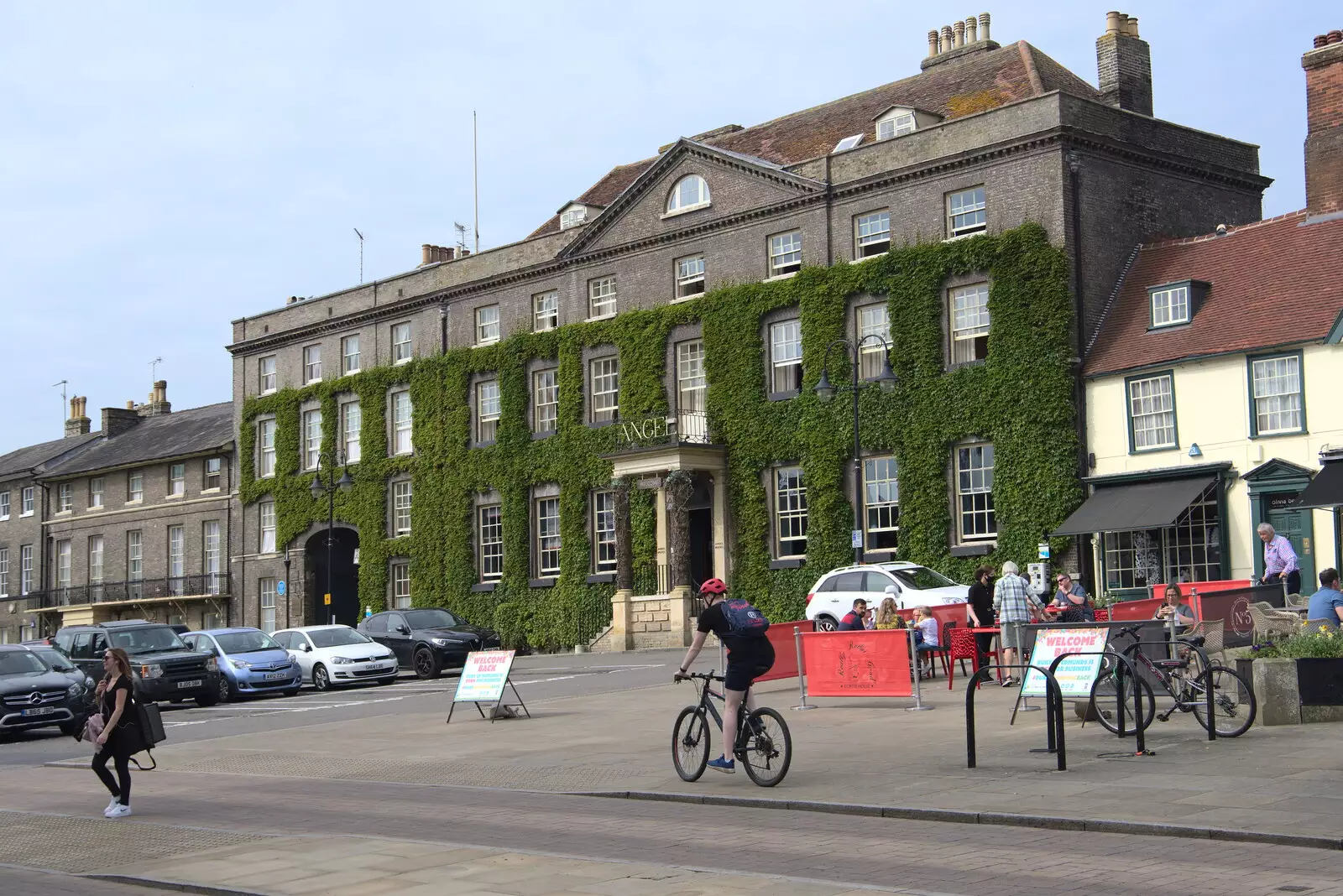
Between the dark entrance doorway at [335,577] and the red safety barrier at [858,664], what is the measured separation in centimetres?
3513

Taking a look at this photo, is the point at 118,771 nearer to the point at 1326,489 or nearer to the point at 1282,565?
the point at 1282,565

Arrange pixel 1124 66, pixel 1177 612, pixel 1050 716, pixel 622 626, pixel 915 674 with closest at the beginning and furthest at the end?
pixel 1050 716
pixel 915 674
pixel 1177 612
pixel 1124 66
pixel 622 626

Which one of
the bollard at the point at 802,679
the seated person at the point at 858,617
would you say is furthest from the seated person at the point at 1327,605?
the seated person at the point at 858,617

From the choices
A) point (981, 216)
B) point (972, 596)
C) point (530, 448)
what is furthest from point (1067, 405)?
point (530, 448)

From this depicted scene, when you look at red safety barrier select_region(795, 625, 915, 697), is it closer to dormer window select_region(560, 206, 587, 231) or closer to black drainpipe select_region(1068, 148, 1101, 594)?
black drainpipe select_region(1068, 148, 1101, 594)

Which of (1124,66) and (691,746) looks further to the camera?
(1124,66)

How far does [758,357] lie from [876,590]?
11.3m

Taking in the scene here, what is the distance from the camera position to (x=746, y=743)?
13.6 metres

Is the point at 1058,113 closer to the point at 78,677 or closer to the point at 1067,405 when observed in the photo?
the point at 1067,405

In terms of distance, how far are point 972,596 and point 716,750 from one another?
319 inches

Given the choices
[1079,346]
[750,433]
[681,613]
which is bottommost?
[681,613]

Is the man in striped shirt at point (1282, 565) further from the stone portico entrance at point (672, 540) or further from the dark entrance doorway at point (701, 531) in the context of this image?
the dark entrance doorway at point (701, 531)

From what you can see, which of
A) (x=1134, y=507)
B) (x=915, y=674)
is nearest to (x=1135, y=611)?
(x=915, y=674)

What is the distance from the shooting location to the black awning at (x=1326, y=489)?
2745cm
